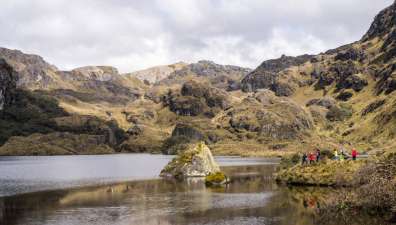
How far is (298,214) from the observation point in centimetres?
5591

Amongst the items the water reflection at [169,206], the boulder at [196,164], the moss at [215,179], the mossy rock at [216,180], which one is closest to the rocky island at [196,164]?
the boulder at [196,164]

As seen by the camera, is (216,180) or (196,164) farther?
(196,164)

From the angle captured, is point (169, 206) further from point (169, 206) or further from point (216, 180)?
point (216, 180)

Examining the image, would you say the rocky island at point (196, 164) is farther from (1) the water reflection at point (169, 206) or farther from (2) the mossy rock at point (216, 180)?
(1) the water reflection at point (169, 206)

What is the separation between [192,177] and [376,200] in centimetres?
6960

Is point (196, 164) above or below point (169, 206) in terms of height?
above

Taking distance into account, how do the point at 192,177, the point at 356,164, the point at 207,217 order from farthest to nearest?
the point at 192,177
the point at 356,164
the point at 207,217

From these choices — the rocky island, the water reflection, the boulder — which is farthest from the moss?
the boulder

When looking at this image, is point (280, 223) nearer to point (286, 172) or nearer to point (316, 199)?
point (316, 199)

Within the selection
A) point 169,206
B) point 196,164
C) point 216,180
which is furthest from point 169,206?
point 196,164

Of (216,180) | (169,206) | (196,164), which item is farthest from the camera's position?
(196,164)

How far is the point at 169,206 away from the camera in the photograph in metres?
65.1

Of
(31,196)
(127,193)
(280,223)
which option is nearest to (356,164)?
(280,223)

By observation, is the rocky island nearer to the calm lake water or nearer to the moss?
the moss
